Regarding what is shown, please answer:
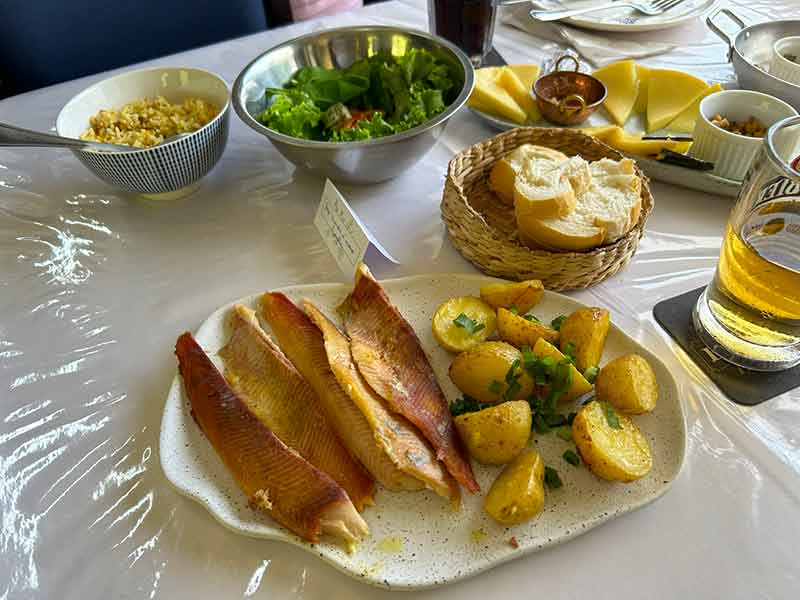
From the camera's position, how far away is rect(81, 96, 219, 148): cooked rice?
1238 millimetres

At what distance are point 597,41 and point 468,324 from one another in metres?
1.23

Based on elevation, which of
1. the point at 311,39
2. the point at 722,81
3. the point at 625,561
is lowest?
the point at 625,561

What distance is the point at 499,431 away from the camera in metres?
0.82

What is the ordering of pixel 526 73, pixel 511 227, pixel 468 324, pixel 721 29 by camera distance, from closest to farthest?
1. pixel 468 324
2. pixel 511 227
3. pixel 526 73
4. pixel 721 29

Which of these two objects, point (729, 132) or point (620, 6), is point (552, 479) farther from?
point (620, 6)

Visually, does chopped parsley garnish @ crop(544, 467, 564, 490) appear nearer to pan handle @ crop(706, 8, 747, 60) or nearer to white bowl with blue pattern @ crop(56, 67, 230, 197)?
white bowl with blue pattern @ crop(56, 67, 230, 197)

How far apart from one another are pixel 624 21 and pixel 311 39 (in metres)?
0.97

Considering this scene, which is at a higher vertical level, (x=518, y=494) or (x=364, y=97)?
(x=364, y=97)

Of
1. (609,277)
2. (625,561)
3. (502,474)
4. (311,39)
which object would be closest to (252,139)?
(311,39)

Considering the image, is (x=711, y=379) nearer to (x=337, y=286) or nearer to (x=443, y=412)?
(x=443, y=412)

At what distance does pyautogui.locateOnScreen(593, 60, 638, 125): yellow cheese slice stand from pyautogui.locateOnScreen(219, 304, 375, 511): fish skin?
3.41 feet

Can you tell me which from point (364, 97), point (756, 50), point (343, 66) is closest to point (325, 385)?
point (364, 97)

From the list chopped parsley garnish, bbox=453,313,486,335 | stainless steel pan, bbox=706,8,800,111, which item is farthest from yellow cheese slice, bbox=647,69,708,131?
chopped parsley garnish, bbox=453,313,486,335

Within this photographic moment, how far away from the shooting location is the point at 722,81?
65.3 inches
